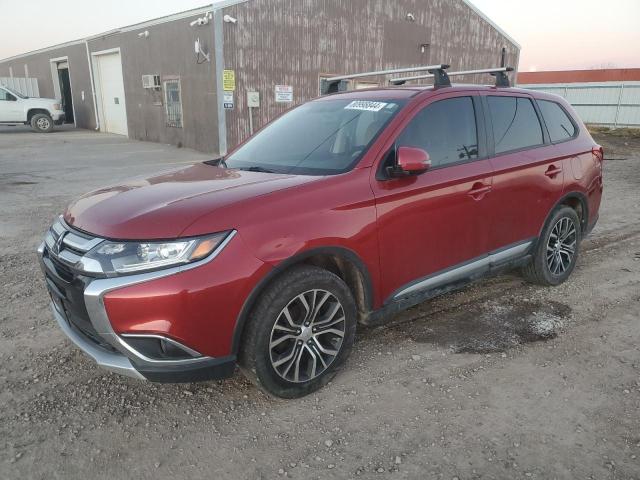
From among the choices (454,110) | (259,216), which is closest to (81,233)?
(259,216)

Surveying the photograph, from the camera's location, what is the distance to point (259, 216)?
8.37 feet

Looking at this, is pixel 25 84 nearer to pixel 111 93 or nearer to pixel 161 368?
pixel 111 93

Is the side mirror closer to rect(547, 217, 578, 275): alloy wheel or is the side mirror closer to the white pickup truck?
rect(547, 217, 578, 275): alloy wheel

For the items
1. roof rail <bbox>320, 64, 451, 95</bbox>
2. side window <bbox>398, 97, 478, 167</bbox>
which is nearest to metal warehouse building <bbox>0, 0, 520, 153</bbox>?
roof rail <bbox>320, 64, 451, 95</bbox>

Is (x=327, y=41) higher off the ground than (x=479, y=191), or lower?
higher

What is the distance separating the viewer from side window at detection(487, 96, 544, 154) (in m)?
3.86

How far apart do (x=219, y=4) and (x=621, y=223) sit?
11.0 meters

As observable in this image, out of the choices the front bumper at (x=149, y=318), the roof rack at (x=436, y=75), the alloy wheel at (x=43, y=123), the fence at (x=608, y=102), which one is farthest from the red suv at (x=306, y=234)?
the alloy wheel at (x=43, y=123)

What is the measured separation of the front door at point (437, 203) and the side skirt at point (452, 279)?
14 millimetres

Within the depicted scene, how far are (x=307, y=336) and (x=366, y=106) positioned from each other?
1.70 metres

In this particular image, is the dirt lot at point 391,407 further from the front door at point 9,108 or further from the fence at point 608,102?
the fence at point 608,102

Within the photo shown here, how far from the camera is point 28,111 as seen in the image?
2045 cm

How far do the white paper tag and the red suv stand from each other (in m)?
0.02

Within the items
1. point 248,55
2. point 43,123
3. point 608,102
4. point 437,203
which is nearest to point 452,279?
point 437,203
